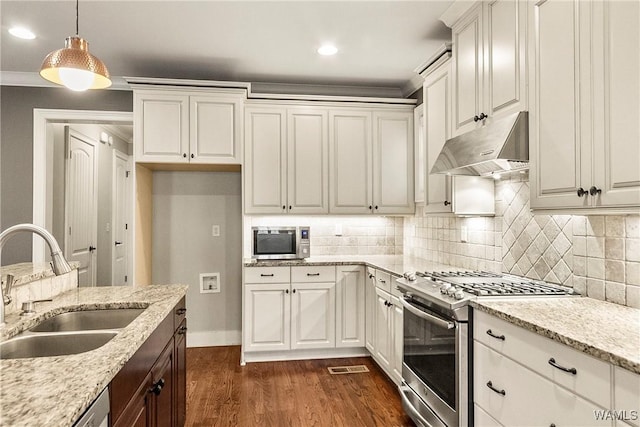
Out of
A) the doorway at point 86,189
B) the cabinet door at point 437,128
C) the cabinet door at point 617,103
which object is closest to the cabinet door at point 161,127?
the doorway at point 86,189

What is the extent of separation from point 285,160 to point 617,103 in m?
2.73

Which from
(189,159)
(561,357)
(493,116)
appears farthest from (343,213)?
(561,357)

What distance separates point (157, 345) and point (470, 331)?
1467 mm

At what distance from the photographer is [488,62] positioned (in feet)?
7.56

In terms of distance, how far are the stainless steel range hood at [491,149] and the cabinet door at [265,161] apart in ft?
5.43

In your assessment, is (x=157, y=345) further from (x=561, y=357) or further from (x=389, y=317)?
(x=389, y=317)

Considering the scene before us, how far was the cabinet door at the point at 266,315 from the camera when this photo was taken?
3.63 metres

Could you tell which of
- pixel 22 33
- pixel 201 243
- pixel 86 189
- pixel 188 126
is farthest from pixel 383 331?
pixel 86 189

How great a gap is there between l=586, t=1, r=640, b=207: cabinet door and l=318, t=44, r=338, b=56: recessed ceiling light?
195 centimetres

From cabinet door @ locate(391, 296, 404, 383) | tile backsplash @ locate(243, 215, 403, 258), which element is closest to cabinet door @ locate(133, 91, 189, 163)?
tile backsplash @ locate(243, 215, 403, 258)

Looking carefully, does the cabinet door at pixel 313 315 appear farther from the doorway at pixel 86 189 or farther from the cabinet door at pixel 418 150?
the doorway at pixel 86 189

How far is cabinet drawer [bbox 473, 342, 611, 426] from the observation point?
136 centimetres

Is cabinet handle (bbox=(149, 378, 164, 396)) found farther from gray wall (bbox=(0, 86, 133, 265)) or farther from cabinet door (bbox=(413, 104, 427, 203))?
gray wall (bbox=(0, 86, 133, 265))

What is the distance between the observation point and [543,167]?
6.22ft
